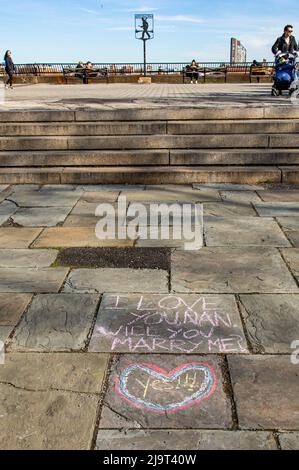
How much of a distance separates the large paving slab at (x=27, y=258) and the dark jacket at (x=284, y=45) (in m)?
8.94

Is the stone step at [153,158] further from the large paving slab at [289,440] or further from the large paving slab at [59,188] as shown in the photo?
the large paving slab at [289,440]

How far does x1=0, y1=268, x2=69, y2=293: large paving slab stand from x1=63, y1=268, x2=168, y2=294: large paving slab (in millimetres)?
95

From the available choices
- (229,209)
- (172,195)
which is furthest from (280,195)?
(172,195)

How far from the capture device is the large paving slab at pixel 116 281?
11.3 ft

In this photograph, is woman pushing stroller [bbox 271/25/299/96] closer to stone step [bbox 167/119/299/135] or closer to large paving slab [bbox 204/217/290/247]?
stone step [bbox 167/119/299/135]

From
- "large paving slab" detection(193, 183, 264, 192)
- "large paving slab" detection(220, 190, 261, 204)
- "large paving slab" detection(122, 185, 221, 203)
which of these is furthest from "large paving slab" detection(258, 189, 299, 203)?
"large paving slab" detection(122, 185, 221, 203)

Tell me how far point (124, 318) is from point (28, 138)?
5332 millimetres

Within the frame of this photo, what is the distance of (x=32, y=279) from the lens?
3623 millimetres

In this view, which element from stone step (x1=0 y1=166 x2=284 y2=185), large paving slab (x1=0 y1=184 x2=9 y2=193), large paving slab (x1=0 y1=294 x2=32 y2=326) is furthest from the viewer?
stone step (x1=0 y1=166 x2=284 y2=185)

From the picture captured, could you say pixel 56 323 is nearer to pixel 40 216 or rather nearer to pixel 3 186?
pixel 40 216

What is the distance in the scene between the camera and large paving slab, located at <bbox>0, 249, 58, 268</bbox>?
390 cm

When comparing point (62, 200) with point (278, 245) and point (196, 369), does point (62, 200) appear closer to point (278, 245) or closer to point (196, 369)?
point (278, 245)

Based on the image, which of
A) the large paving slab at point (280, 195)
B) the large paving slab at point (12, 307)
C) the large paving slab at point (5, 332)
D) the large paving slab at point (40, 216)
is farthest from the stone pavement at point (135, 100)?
the large paving slab at point (5, 332)

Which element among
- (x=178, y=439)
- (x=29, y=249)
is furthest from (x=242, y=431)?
(x=29, y=249)
